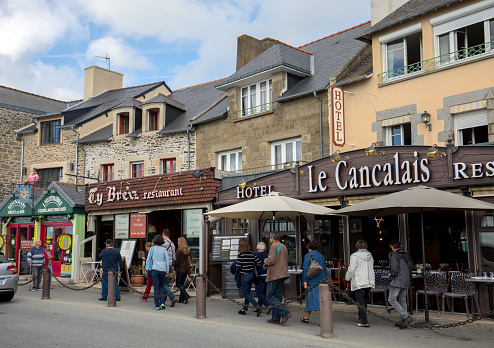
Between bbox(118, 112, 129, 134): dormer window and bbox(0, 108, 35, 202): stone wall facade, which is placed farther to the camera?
bbox(0, 108, 35, 202): stone wall facade

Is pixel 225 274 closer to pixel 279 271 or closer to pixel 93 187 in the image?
pixel 279 271

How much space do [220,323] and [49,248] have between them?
12.7 m

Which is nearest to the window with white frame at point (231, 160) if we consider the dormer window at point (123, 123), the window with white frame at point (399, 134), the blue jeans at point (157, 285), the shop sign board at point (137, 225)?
the shop sign board at point (137, 225)

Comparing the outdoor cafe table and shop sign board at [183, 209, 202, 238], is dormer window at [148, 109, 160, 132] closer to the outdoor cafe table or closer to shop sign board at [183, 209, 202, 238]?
shop sign board at [183, 209, 202, 238]

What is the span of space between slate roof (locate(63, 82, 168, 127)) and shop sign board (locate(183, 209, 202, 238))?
967 cm

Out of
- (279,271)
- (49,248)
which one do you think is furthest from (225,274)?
(49,248)

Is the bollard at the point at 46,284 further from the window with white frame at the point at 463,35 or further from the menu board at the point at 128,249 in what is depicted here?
the window with white frame at the point at 463,35

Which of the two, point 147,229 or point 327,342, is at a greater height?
point 147,229

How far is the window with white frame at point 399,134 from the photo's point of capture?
14.1m

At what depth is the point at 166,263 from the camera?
1162 centimetres

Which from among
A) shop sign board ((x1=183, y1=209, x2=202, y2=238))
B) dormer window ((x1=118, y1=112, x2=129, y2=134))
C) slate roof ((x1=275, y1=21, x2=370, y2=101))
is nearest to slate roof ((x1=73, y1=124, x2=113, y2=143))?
dormer window ((x1=118, y1=112, x2=129, y2=134))

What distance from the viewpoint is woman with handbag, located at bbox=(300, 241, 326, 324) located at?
31.4 feet

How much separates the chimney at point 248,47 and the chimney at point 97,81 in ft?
33.8

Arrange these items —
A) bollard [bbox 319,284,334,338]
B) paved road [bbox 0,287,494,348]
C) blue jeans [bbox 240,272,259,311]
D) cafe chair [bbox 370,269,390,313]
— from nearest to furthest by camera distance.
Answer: paved road [bbox 0,287,494,348] < bollard [bbox 319,284,334,338] < blue jeans [bbox 240,272,259,311] < cafe chair [bbox 370,269,390,313]
